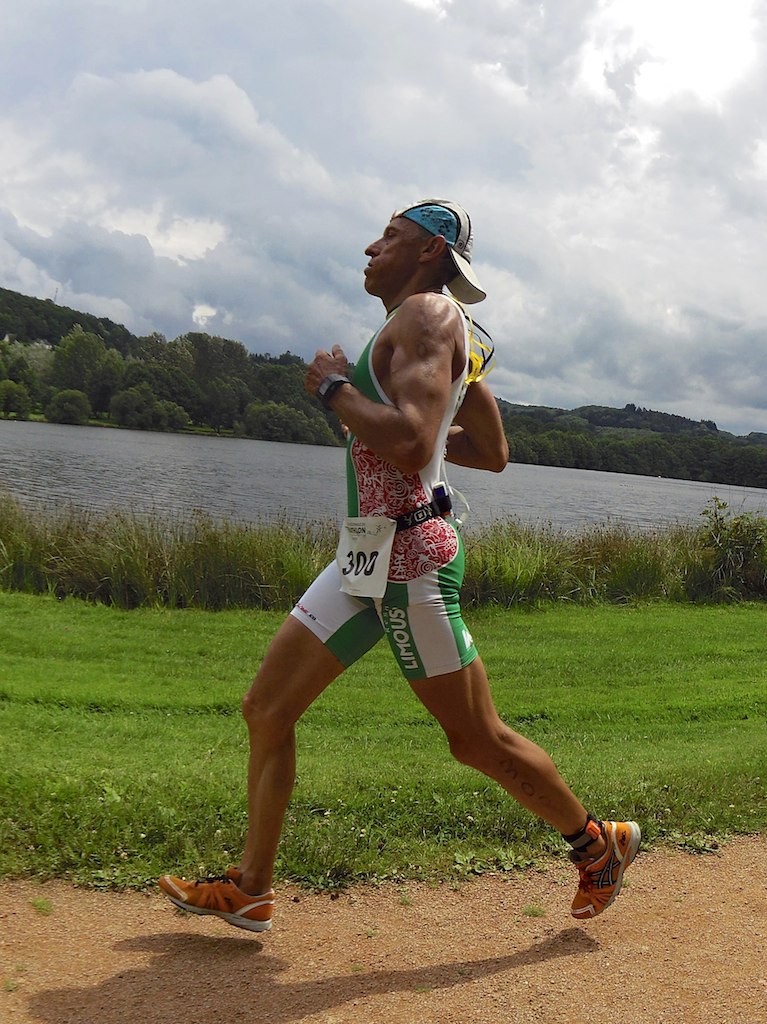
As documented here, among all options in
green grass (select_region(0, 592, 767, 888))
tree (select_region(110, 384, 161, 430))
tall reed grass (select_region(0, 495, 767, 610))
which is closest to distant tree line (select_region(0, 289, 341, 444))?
tree (select_region(110, 384, 161, 430))

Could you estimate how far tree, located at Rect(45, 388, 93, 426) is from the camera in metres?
73.4

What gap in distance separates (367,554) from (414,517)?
0.20 m

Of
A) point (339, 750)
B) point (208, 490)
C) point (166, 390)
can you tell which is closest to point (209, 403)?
point (166, 390)

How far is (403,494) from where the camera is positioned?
2.94m

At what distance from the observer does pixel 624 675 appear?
342 inches

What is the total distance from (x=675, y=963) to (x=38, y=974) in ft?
7.07

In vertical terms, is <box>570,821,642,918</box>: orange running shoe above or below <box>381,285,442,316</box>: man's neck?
below

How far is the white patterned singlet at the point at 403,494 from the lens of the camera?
2.90m

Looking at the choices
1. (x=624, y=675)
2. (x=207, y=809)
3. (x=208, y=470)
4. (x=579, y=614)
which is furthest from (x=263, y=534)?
(x=208, y=470)

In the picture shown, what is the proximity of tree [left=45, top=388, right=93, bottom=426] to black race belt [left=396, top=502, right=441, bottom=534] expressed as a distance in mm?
74919

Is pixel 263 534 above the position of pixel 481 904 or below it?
above

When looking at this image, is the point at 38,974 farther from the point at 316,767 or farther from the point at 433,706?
the point at 316,767

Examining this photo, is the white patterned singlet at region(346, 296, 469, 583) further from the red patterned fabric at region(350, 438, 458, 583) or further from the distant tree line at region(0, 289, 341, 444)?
the distant tree line at region(0, 289, 341, 444)

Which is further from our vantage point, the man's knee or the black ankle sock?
the black ankle sock
